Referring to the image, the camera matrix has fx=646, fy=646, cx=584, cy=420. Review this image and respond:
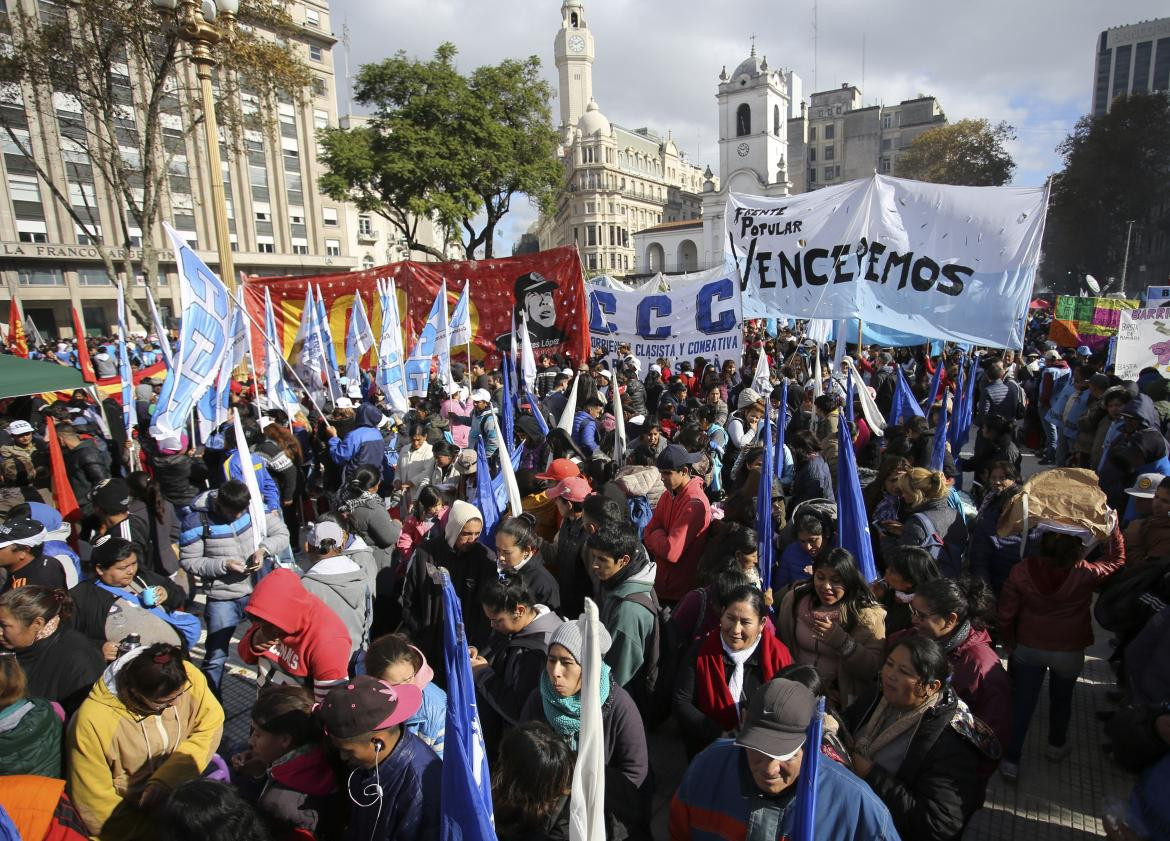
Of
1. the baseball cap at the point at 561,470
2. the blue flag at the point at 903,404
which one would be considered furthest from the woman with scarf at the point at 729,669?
the blue flag at the point at 903,404

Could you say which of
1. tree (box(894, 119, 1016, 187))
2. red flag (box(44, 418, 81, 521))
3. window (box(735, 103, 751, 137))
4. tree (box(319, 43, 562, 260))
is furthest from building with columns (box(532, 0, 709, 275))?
red flag (box(44, 418, 81, 521))

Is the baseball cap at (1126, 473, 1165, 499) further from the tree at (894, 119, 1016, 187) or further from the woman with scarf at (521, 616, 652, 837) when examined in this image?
the tree at (894, 119, 1016, 187)

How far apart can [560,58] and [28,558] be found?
389 feet

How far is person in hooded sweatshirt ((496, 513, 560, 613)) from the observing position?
3508 millimetres

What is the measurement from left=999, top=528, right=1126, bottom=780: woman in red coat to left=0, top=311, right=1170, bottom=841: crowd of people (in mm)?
15

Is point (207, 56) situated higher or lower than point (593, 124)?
lower

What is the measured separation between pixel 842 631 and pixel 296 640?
2493 mm

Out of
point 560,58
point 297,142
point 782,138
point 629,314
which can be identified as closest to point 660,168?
point 560,58

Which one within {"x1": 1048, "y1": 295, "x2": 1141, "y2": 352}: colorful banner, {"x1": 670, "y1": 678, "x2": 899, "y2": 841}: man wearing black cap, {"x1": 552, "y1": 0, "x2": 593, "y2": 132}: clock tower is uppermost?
{"x1": 552, "y1": 0, "x2": 593, "y2": 132}: clock tower

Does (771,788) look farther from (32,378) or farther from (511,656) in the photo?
(32,378)

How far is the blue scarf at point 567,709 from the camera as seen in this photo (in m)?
2.41

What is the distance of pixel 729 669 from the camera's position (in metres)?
2.81

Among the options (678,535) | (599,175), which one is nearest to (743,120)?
(599,175)

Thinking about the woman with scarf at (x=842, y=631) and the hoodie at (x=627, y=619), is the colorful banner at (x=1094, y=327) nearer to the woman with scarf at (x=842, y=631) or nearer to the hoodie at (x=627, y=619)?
the woman with scarf at (x=842, y=631)
